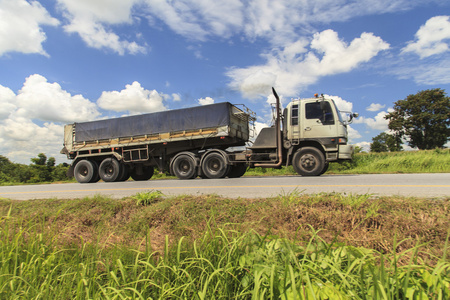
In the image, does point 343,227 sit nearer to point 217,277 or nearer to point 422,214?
point 422,214

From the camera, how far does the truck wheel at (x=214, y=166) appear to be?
31.4ft

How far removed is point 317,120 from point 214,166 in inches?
167

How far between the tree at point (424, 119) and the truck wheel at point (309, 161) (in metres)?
47.2

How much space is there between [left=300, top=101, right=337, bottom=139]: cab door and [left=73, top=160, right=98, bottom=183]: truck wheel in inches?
380

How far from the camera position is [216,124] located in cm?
994

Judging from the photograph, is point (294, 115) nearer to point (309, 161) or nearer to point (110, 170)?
point (309, 161)

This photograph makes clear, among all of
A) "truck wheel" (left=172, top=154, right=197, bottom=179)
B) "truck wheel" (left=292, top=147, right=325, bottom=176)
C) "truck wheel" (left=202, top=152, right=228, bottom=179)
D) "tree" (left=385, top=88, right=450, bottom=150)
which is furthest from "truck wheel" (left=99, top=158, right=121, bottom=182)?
"tree" (left=385, top=88, right=450, bottom=150)

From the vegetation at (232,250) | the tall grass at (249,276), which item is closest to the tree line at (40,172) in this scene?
the vegetation at (232,250)

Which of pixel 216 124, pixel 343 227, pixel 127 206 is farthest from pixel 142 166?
pixel 343 227

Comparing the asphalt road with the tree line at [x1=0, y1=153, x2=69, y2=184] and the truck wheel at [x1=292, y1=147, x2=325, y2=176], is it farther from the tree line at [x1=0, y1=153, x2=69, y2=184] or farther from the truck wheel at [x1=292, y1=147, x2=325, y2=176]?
the tree line at [x1=0, y1=153, x2=69, y2=184]

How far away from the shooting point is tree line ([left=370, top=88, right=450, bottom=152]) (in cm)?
4309

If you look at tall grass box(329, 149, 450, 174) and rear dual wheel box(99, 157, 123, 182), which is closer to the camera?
rear dual wheel box(99, 157, 123, 182)

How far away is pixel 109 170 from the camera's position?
11.7 m

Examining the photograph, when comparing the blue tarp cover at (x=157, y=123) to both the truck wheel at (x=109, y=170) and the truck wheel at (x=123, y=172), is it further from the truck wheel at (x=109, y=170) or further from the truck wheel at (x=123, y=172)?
the truck wheel at (x=123, y=172)
